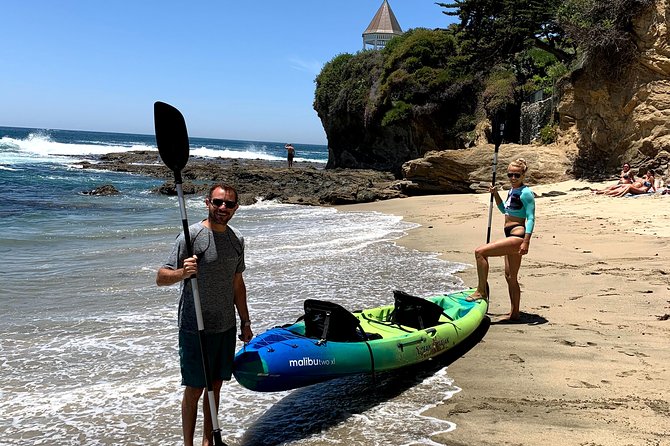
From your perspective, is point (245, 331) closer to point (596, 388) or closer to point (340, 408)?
point (340, 408)

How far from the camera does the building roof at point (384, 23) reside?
61.0m

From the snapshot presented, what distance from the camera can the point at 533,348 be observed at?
16.7 feet

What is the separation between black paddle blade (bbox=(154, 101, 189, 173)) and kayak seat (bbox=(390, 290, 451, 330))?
2.45 metres

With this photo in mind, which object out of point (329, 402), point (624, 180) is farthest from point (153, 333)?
point (624, 180)

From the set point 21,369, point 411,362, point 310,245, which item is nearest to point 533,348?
point 411,362

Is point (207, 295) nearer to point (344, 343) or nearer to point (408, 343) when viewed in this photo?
point (344, 343)

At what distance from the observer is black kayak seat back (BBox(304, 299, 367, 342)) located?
14.5ft

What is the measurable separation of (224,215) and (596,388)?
3.02 meters

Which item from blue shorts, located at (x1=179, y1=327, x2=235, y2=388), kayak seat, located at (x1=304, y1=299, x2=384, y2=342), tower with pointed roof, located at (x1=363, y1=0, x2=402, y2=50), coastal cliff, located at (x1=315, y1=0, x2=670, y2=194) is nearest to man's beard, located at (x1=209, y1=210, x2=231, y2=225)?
blue shorts, located at (x1=179, y1=327, x2=235, y2=388)

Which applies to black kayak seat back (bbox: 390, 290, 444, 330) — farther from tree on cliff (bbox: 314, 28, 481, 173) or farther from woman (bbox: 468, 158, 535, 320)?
tree on cliff (bbox: 314, 28, 481, 173)

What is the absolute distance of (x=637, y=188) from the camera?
1334 centimetres

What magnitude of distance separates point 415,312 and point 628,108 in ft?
42.9

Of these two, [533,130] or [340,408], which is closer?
[340,408]

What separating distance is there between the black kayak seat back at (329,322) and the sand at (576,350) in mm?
904
